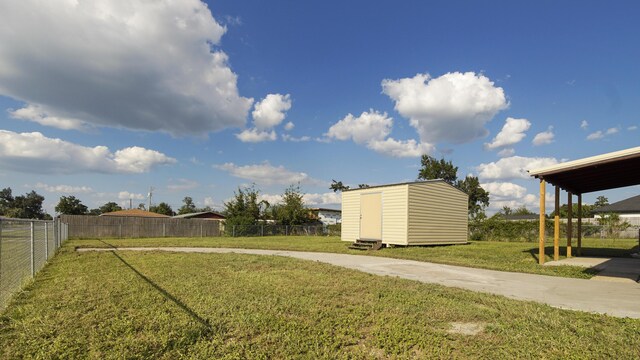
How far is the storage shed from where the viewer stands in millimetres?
17062

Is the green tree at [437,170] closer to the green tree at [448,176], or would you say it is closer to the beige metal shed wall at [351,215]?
the green tree at [448,176]

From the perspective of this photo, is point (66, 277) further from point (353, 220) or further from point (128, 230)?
point (128, 230)

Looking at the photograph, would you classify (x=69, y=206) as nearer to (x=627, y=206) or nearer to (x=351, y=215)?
(x=351, y=215)

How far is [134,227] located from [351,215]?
18.6 metres

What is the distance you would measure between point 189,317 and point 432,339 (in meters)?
2.80

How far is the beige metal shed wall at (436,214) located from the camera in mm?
17219

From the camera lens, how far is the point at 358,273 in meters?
8.31

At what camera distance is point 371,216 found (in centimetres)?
1850

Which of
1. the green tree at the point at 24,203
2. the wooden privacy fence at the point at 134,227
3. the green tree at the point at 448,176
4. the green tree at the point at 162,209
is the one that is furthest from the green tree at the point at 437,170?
the green tree at the point at 24,203

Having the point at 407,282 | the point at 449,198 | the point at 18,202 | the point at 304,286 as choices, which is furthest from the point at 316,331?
the point at 18,202

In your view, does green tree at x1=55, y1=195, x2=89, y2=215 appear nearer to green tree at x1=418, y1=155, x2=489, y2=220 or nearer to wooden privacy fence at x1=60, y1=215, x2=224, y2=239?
wooden privacy fence at x1=60, y1=215, x2=224, y2=239

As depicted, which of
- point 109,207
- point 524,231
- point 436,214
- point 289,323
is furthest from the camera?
point 109,207

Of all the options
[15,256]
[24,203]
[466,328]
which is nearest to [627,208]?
[466,328]

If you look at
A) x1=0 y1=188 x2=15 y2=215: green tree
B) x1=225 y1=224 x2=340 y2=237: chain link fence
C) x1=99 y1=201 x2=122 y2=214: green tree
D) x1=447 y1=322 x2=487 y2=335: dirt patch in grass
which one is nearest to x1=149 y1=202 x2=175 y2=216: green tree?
x1=99 y1=201 x2=122 y2=214: green tree
